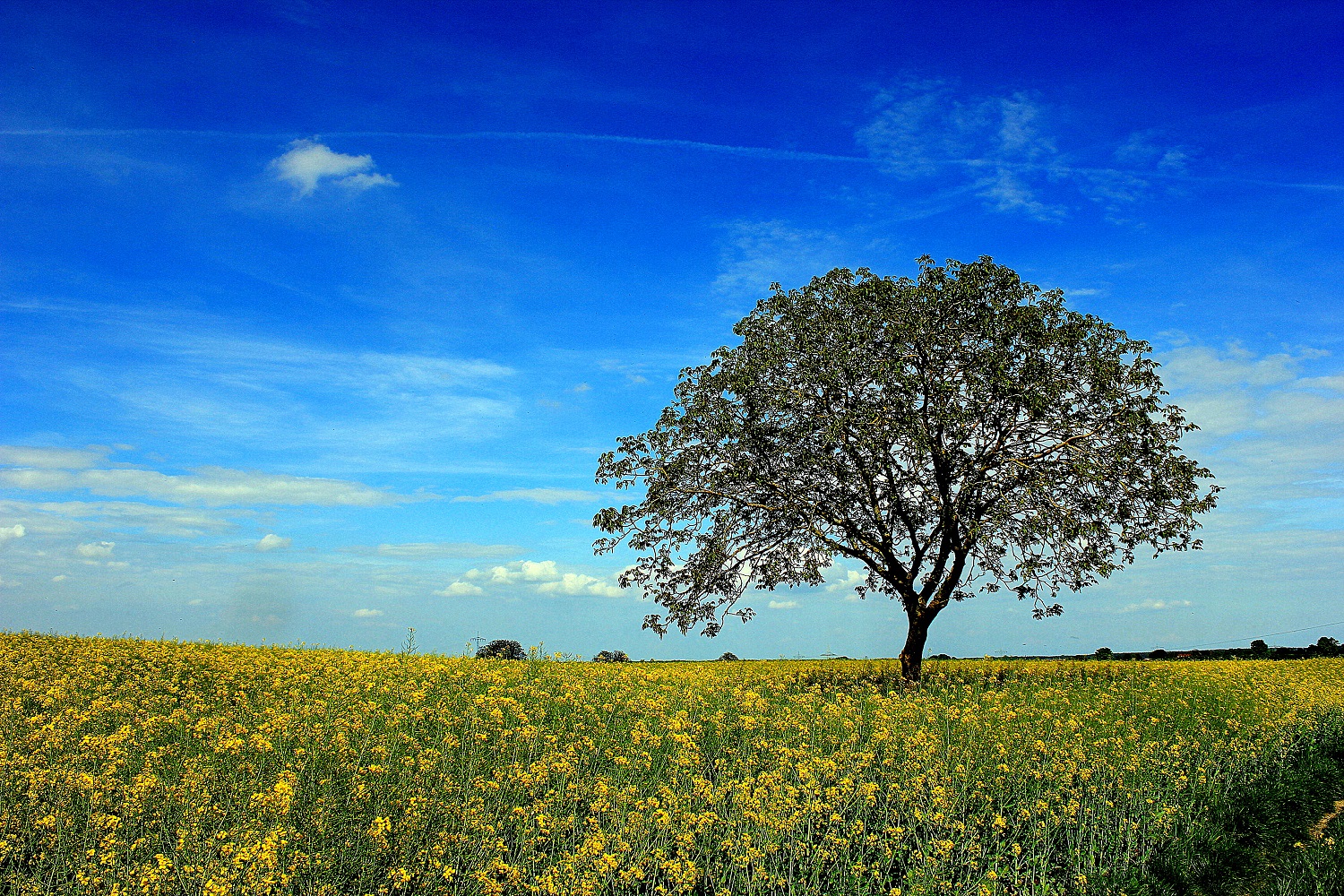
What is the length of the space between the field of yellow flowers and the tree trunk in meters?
5.41

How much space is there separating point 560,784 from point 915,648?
46.2ft

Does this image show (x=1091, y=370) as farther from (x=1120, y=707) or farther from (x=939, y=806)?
(x=939, y=806)

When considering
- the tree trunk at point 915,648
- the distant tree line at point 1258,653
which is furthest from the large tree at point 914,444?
the distant tree line at point 1258,653

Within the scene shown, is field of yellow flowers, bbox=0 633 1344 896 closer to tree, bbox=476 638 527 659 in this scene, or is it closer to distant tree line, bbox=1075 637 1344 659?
tree, bbox=476 638 527 659

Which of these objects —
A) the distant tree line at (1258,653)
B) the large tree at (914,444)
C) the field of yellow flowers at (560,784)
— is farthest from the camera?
the distant tree line at (1258,653)

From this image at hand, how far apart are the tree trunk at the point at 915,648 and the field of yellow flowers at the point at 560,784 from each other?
5.41 metres

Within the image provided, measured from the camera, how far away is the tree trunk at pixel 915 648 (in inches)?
794

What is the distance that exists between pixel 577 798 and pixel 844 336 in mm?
13410

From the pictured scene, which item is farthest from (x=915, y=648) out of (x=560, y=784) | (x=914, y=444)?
(x=560, y=784)

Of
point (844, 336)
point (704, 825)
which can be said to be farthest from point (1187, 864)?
point (844, 336)

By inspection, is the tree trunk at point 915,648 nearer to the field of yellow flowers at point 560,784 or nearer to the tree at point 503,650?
the field of yellow flowers at point 560,784

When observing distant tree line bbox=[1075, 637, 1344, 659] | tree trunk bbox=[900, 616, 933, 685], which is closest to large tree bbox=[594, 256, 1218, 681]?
tree trunk bbox=[900, 616, 933, 685]

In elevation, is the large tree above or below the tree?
above

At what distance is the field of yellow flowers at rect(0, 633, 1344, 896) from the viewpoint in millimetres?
6402
